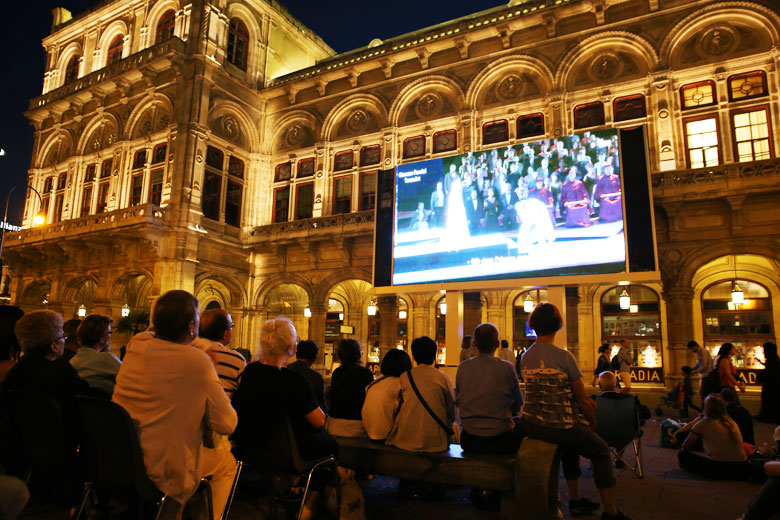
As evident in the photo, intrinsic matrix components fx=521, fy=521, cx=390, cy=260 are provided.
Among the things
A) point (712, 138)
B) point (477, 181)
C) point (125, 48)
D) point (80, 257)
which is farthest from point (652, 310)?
point (125, 48)

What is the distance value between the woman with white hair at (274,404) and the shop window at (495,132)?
47.4ft

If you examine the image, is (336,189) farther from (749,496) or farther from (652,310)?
(749,496)

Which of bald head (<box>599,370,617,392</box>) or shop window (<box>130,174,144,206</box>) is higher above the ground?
shop window (<box>130,174,144,206</box>)

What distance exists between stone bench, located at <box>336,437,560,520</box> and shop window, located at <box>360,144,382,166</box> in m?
15.3

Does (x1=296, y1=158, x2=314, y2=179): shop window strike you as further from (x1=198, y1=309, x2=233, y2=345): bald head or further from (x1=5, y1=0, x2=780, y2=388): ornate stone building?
(x1=198, y1=309, x2=233, y2=345): bald head

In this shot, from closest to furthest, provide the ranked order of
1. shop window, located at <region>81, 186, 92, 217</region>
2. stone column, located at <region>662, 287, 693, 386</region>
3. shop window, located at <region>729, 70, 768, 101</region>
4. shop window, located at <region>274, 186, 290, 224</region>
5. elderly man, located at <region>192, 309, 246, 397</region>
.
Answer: elderly man, located at <region>192, 309, 246, 397</region>, stone column, located at <region>662, 287, 693, 386</region>, shop window, located at <region>729, 70, 768, 101</region>, shop window, located at <region>274, 186, 290, 224</region>, shop window, located at <region>81, 186, 92, 217</region>

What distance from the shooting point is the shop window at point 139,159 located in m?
21.1

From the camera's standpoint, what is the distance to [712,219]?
1358 cm

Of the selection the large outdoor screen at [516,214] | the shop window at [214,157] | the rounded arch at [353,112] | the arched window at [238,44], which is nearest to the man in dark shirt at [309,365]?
the large outdoor screen at [516,214]

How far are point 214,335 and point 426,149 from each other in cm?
1452

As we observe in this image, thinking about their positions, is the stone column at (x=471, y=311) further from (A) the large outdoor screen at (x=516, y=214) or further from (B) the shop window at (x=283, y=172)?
(B) the shop window at (x=283, y=172)

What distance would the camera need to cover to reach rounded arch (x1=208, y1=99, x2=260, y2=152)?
20.1m

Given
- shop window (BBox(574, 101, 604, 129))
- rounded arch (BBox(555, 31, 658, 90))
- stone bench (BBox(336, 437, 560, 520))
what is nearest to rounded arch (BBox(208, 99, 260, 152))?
rounded arch (BBox(555, 31, 658, 90))

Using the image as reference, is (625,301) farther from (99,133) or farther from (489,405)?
(99,133)
